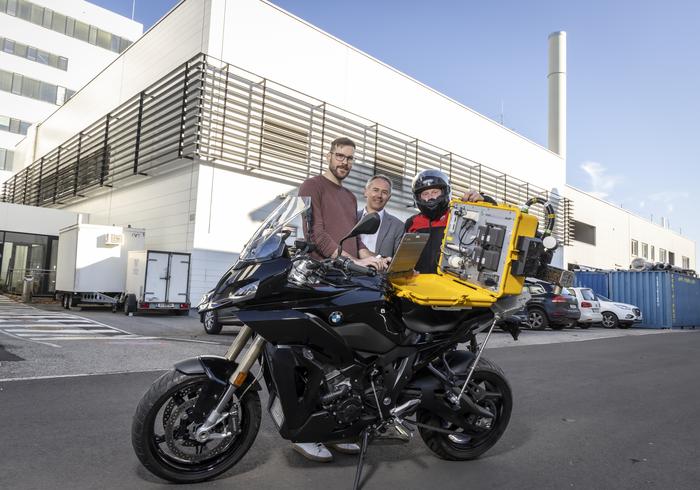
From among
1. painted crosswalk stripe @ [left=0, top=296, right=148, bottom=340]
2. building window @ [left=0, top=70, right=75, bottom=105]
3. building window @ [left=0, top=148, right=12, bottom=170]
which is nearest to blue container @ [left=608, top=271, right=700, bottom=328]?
painted crosswalk stripe @ [left=0, top=296, right=148, bottom=340]

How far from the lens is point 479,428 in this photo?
10.7 ft

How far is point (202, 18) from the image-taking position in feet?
47.6

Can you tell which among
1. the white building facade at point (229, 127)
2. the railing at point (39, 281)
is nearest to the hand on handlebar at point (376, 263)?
the white building facade at point (229, 127)

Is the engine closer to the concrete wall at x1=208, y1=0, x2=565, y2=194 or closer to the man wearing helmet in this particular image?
the man wearing helmet

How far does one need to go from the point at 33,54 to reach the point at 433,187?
39.9 meters

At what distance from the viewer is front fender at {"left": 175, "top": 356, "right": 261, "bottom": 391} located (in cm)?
260

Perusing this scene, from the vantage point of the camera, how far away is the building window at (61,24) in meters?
33.9

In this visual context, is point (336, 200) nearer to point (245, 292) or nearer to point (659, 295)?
point (245, 292)

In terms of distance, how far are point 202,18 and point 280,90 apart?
9.65ft

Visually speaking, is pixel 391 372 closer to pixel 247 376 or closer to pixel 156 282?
pixel 247 376

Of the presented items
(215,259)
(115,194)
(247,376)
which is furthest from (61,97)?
(247,376)

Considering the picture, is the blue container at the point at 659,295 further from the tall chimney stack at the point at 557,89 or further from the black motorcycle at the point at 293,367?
the black motorcycle at the point at 293,367

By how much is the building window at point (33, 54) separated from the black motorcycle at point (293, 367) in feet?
131

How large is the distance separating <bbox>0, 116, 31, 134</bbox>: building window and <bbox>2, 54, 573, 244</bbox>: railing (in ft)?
51.4
